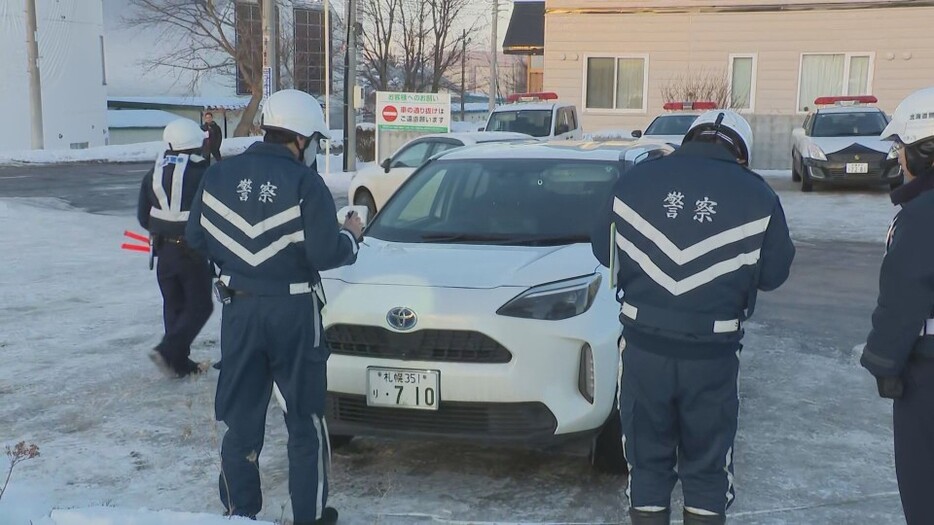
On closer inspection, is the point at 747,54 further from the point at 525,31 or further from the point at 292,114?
the point at 292,114

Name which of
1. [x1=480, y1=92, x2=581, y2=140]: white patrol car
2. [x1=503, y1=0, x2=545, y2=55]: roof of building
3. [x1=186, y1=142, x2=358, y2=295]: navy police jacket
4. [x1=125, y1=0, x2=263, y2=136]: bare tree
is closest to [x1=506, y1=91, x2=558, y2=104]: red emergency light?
[x1=480, y1=92, x2=581, y2=140]: white patrol car

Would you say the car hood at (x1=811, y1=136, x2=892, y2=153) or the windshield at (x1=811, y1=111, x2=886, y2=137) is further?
the windshield at (x1=811, y1=111, x2=886, y2=137)

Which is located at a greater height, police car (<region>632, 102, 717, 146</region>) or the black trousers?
police car (<region>632, 102, 717, 146</region>)

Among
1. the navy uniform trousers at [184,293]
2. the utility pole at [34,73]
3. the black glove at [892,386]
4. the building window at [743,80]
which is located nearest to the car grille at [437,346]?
the black glove at [892,386]

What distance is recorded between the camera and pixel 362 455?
4.86 meters

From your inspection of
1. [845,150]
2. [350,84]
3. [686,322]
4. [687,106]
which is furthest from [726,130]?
[350,84]

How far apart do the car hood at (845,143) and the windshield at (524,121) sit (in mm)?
5296

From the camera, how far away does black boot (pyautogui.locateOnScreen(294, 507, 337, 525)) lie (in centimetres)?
375

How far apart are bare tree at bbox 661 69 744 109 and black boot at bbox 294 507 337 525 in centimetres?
2353

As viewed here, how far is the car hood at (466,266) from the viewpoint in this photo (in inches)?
169

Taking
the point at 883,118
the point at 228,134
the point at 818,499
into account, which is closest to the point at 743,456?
the point at 818,499

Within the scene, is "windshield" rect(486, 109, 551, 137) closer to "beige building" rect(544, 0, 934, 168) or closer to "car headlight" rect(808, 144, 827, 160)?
"car headlight" rect(808, 144, 827, 160)

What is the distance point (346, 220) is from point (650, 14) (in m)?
24.0

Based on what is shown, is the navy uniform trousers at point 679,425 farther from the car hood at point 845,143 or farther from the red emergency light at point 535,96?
the red emergency light at point 535,96
